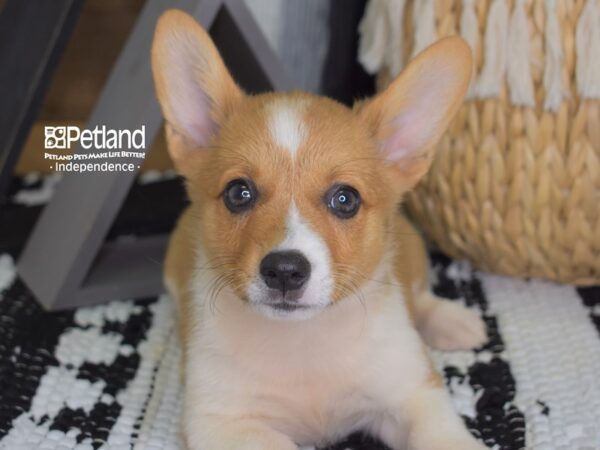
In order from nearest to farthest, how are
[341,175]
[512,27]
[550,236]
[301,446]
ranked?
[341,175]
[301,446]
[512,27]
[550,236]

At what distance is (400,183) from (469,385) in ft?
1.68

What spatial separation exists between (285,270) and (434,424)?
18.8 inches

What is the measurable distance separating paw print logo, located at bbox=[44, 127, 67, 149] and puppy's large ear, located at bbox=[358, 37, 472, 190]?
1348mm

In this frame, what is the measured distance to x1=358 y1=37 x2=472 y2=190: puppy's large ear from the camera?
1795 millimetres

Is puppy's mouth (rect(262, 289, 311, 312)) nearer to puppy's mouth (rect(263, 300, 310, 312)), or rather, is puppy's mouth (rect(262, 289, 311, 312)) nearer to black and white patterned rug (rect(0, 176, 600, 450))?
puppy's mouth (rect(263, 300, 310, 312))

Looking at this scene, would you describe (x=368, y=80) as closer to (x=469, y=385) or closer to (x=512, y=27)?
(x=512, y=27)

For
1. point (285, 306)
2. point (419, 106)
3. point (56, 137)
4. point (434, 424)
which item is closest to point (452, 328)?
point (434, 424)

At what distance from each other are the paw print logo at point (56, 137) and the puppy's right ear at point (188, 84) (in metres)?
1.04

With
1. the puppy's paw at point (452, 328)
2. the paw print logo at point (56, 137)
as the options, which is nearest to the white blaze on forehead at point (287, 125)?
the puppy's paw at point (452, 328)

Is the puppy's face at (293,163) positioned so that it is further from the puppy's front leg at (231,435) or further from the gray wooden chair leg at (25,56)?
the gray wooden chair leg at (25,56)

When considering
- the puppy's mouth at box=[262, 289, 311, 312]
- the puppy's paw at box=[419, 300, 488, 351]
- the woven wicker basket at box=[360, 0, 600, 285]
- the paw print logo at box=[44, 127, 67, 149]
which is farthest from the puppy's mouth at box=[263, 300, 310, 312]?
the paw print logo at box=[44, 127, 67, 149]

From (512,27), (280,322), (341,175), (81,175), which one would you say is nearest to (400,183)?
(341,175)

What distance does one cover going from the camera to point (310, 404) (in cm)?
179

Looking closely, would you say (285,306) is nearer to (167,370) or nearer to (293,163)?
(293,163)
